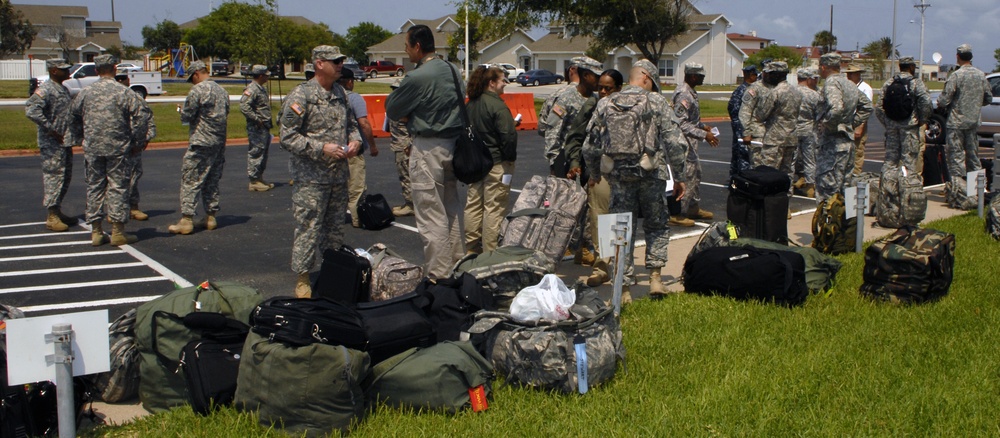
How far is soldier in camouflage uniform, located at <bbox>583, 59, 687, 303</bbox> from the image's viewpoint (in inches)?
271

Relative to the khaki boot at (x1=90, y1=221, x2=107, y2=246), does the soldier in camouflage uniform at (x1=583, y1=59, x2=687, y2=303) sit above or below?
above

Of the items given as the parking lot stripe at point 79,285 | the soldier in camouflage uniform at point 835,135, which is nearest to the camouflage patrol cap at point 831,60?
the soldier in camouflage uniform at point 835,135

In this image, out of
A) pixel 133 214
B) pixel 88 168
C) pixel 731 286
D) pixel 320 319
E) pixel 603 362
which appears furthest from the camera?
pixel 133 214

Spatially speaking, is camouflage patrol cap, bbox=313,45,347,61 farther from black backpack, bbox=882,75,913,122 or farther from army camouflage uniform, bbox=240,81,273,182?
black backpack, bbox=882,75,913,122

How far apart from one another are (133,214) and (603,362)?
7.64 meters

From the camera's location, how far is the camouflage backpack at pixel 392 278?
21.5 feet

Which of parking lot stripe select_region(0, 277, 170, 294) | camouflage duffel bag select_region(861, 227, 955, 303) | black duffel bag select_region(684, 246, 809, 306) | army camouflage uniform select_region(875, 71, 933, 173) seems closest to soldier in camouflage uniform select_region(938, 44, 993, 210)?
army camouflage uniform select_region(875, 71, 933, 173)

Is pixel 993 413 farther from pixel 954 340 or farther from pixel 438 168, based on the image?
pixel 438 168

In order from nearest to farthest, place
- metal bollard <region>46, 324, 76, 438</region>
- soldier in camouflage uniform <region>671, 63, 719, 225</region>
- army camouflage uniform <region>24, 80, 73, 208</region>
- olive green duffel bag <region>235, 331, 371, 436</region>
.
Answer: metal bollard <region>46, 324, 76, 438</region>, olive green duffel bag <region>235, 331, 371, 436</region>, army camouflage uniform <region>24, 80, 73, 208</region>, soldier in camouflage uniform <region>671, 63, 719, 225</region>

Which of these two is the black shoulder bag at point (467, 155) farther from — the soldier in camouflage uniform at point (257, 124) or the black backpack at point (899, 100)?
the black backpack at point (899, 100)

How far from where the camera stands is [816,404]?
491 centimetres

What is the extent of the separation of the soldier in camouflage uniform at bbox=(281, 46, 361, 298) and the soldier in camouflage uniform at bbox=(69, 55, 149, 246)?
9.59 feet

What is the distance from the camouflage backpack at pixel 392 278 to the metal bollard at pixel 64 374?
2.60 m

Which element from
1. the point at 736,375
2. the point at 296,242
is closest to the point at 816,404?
the point at 736,375
